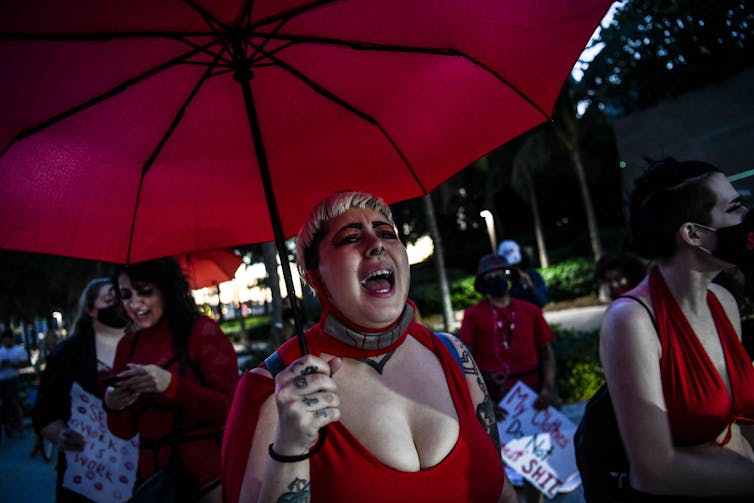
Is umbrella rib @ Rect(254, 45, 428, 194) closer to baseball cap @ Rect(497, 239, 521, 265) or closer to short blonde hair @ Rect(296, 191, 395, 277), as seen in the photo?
short blonde hair @ Rect(296, 191, 395, 277)

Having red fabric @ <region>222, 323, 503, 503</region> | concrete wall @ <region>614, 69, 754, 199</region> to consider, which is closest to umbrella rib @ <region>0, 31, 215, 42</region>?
red fabric @ <region>222, 323, 503, 503</region>

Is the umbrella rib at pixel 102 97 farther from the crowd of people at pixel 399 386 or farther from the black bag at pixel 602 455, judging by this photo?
the black bag at pixel 602 455

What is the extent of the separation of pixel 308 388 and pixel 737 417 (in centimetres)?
181

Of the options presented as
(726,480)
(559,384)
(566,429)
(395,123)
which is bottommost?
(559,384)

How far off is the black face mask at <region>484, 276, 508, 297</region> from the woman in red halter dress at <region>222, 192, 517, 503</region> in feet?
10.2

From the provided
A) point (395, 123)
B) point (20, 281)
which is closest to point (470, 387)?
point (395, 123)

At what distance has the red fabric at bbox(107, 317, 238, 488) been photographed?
2.58 meters

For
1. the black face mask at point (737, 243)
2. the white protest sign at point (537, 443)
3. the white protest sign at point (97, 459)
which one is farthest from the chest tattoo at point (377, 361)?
the white protest sign at point (537, 443)

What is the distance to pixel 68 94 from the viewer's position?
1.81m

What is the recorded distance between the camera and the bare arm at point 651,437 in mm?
1909

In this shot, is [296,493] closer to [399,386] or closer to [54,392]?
[399,386]

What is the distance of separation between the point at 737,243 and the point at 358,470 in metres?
1.75

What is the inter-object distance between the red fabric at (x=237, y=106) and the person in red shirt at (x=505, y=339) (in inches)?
105

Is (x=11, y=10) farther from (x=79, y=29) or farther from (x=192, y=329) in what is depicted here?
(x=192, y=329)
